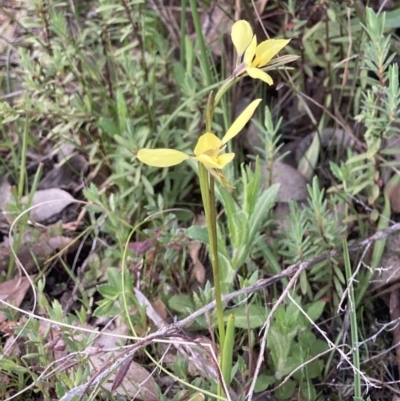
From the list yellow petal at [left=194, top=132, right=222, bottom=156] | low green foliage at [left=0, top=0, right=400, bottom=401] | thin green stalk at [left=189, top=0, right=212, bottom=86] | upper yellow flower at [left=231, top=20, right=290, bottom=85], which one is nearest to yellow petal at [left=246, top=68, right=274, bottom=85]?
upper yellow flower at [left=231, top=20, right=290, bottom=85]

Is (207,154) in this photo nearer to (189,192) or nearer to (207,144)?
(207,144)

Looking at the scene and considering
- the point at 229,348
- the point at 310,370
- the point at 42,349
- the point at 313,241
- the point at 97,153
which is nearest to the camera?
the point at 229,348

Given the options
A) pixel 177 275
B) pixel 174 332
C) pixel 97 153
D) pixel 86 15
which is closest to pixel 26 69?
pixel 97 153

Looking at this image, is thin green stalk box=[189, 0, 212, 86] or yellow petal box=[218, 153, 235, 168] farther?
thin green stalk box=[189, 0, 212, 86]

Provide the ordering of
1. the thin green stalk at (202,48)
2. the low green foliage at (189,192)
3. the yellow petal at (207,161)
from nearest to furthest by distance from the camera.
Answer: the yellow petal at (207,161) < the low green foliage at (189,192) < the thin green stalk at (202,48)

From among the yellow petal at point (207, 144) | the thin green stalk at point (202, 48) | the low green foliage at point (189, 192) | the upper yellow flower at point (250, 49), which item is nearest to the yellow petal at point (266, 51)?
the upper yellow flower at point (250, 49)

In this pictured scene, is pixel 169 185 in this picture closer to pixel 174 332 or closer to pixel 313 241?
pixel 313 241

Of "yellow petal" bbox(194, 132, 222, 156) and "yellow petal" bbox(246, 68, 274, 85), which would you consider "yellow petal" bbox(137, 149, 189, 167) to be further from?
"yellow petal" bbox(246, 68, 274, 85)

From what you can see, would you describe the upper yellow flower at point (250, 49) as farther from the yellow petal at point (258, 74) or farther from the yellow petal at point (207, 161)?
the yellow petal at point (207, 161)
